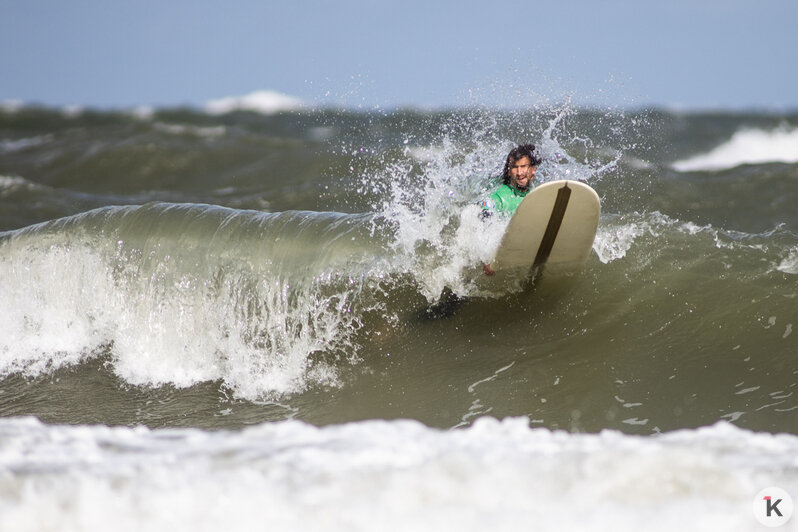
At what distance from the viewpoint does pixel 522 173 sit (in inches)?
220

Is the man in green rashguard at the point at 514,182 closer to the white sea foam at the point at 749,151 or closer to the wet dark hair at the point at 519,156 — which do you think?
the wet dark hair at the point at 519,156

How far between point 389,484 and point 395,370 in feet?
9.47

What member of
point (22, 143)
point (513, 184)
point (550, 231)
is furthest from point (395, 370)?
point (22, 143)

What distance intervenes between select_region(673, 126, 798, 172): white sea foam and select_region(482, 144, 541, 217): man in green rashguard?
898 centimetres

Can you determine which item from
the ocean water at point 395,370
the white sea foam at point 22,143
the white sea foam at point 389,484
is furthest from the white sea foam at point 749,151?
the white sea foam at point 22,143

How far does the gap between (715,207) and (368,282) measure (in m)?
7.32

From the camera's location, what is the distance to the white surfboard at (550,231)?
5141 millimetres

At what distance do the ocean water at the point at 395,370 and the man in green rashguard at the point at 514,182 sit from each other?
0.19m

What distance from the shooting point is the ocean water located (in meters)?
2.50

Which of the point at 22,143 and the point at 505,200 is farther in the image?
the point at 22,143

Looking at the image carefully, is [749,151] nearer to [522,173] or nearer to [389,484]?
[522,173]

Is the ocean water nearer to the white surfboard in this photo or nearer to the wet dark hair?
the white surfboard

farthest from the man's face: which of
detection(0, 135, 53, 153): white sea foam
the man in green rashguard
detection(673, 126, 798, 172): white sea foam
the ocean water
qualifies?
detection(0, 135, 53, 153): white sea foam

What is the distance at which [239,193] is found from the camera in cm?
1316
